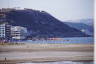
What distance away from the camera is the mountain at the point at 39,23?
306 centimetres

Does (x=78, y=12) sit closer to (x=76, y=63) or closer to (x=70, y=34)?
(x=70, y=34)

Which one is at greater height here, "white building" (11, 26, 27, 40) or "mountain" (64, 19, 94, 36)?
"mountain" (64, 19, 94, 36)

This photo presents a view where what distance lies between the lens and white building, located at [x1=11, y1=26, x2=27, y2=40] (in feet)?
10.0

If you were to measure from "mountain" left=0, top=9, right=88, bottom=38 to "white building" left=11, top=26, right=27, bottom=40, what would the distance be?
6cm

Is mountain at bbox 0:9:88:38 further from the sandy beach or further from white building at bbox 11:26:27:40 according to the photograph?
the sandy beach

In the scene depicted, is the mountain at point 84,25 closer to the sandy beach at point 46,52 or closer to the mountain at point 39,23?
the mountain at point 39,23

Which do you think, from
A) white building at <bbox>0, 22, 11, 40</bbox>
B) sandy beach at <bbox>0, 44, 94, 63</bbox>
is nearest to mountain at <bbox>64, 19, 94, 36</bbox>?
sandy beach at <bbox>0, 44, 94, 63</bbox>

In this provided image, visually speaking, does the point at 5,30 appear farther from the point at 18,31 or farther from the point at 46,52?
the point at 46,52

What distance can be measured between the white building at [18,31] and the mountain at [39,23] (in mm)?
62

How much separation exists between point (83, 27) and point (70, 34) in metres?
0.24

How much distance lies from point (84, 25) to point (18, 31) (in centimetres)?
104

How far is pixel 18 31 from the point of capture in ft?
10.1

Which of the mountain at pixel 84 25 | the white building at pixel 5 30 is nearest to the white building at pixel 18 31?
the white building at pixel 5 30

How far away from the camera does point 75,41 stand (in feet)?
10.1
